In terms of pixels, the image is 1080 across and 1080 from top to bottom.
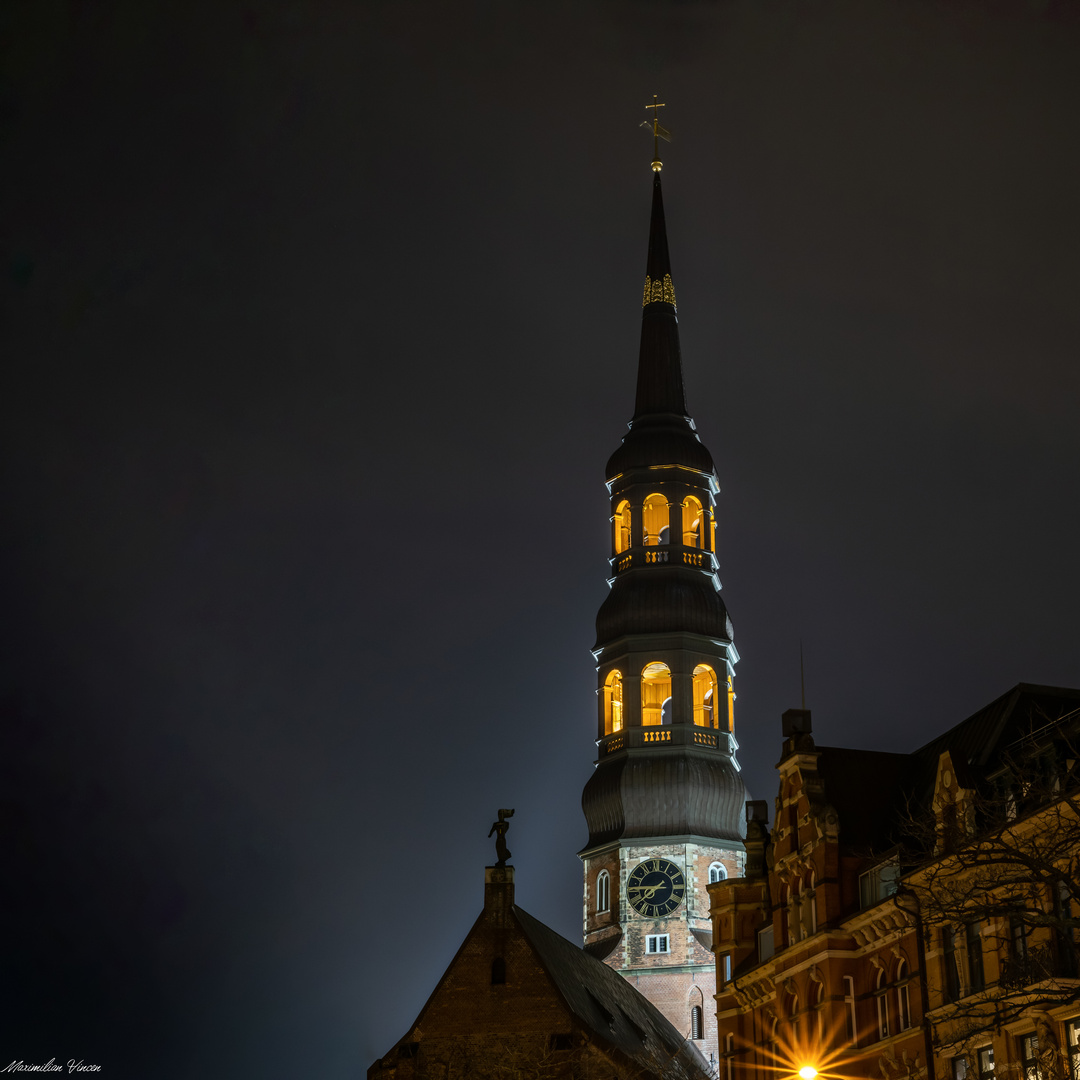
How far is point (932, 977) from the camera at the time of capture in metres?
44.6

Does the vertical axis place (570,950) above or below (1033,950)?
above

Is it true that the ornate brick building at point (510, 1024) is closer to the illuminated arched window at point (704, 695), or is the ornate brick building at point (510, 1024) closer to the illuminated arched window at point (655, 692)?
the illuminated arched window at point (655, 692)

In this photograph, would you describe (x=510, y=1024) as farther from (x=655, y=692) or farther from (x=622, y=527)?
(x=622, y=527)

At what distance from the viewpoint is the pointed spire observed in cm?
10194

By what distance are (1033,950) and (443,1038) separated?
A: 3143 cm

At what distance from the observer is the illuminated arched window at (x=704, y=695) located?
300ft

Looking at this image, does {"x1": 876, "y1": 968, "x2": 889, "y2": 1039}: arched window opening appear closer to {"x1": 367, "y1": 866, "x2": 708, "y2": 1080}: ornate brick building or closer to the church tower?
{"x1": 367, "y1": 866, "x2": 708, "y2": 1080}: ornate brick building

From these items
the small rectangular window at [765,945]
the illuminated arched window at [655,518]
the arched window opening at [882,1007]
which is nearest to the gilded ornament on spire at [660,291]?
the illuminated arched window at [655,518]

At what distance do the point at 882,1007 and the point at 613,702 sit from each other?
4634 centimetres

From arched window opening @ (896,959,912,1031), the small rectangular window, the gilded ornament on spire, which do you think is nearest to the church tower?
the gilded ornament on spire

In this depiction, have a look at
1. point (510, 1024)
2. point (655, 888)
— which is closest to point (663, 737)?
point (655, 888)

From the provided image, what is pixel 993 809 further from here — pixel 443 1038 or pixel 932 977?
pixel 443 1038

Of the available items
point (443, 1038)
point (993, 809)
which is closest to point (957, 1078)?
point (993, 809)

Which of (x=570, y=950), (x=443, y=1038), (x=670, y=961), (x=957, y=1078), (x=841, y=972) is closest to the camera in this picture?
(x=957, y=1078)
